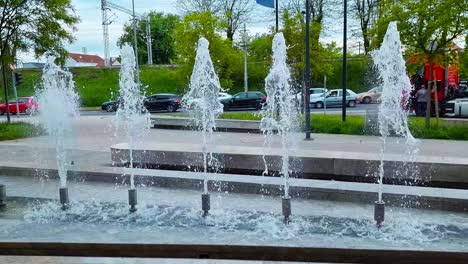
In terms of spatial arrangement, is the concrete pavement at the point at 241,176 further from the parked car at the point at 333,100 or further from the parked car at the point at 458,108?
the parked car at the point at 333,100

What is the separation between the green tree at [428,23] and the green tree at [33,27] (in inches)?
491

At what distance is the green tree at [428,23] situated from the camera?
14086mm

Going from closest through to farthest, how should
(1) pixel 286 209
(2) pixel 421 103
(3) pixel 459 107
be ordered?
(1) pixel 286 209 < (3) pixel 459 107 < (2) pixel 421 103

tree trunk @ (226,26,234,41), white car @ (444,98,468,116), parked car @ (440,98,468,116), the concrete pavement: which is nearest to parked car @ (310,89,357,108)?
parked car @ (440,98,468,116)

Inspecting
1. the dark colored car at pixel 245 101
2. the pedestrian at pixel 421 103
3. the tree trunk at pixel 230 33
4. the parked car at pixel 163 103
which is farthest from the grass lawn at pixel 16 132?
the tree trunk at pixel 230 33

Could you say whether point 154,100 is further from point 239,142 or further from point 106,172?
point 106,172

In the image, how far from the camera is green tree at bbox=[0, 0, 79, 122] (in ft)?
60.6

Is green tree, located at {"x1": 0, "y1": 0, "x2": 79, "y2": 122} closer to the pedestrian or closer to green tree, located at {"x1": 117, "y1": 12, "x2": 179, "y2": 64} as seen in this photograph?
the pedestrian

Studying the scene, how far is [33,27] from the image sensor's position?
18938mm

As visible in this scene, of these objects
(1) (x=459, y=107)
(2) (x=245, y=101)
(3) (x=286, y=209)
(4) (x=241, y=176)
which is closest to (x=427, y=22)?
(1) (x=459, y=107)

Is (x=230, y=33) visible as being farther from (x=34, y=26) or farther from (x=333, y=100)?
(x=34, y=26)

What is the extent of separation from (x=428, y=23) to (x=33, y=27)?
1462 centimetres

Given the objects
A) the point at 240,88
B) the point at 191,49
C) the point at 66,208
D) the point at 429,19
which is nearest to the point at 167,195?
the point at 66,208

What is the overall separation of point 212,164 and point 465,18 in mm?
9893
